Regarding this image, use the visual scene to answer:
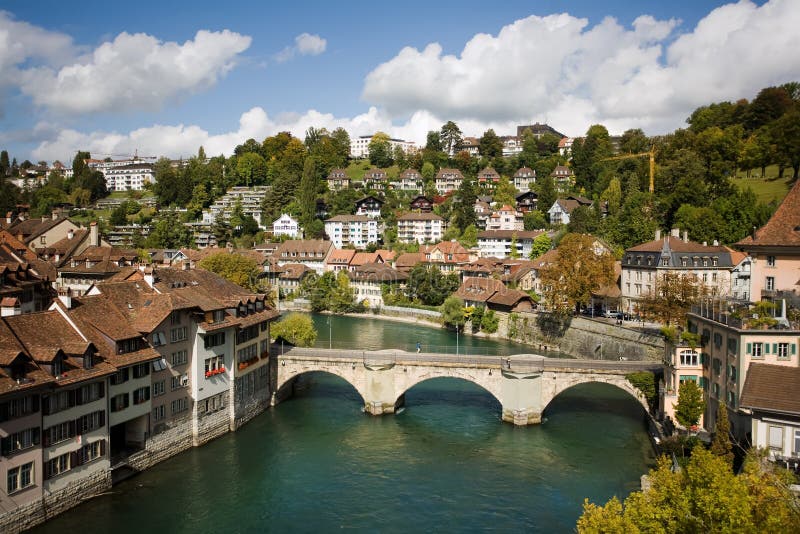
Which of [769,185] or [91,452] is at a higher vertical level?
[769,185]

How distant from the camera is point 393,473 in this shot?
3438 cm

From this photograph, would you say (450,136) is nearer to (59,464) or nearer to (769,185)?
(769,185)

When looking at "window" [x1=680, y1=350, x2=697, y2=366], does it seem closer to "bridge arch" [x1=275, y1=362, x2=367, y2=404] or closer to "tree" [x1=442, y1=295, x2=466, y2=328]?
"bridge arch" [x1=275, y1=362, x2=367, y2=404]

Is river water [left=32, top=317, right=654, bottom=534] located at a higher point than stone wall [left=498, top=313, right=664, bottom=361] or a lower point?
lower

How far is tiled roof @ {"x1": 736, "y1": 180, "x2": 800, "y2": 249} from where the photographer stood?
1495 inches

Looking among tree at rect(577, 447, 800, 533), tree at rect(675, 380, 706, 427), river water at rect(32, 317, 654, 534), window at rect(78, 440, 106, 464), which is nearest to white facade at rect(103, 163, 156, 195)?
river water at rect(32, 317, 654, 534)

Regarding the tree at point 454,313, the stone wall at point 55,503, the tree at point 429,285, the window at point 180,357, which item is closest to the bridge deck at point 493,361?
the window at point 180,357

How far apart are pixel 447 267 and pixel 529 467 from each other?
208 ft

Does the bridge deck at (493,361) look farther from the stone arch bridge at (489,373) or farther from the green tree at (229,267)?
the green tree at (229,267)

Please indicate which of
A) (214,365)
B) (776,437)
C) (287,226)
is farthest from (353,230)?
(776,437)

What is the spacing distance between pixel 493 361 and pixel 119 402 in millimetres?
22230

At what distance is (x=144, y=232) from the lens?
125 m

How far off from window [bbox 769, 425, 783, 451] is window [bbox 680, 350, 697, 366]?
8.23m

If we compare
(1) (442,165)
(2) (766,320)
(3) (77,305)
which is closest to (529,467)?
(2) (766,320)
